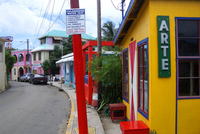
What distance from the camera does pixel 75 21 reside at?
396cm

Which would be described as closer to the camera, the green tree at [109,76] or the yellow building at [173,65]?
the yellow building at [173,65]

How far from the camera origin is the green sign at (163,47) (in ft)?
12.6

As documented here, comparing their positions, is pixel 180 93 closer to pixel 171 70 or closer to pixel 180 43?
pixel 171 70

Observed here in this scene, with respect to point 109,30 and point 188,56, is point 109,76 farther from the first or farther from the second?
point 109,30

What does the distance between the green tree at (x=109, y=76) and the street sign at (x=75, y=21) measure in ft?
10.8

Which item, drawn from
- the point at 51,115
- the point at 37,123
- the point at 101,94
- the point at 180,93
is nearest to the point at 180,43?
the point at 180,93

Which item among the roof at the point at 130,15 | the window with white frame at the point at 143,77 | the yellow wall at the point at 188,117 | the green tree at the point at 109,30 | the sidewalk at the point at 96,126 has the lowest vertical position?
the sidewalk at the point at 96,126

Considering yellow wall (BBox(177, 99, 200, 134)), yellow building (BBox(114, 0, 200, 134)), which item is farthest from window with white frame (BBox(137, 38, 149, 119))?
yellow wall (BBox(177, 99, 200, 134))

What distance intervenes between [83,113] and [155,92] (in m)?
1.63

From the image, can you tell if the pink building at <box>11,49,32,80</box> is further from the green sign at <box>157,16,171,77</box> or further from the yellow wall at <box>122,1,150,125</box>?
the green sign at <box>157,16,171,77</box>

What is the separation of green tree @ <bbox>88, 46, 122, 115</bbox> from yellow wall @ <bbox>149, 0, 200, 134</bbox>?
328 centimetres

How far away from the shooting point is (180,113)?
12.7ft

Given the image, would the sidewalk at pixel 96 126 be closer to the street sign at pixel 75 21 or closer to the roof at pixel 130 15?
the street sign at pixel 75 21

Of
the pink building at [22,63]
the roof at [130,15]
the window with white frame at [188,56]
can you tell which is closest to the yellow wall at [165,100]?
the window with white frame at [188,56]
